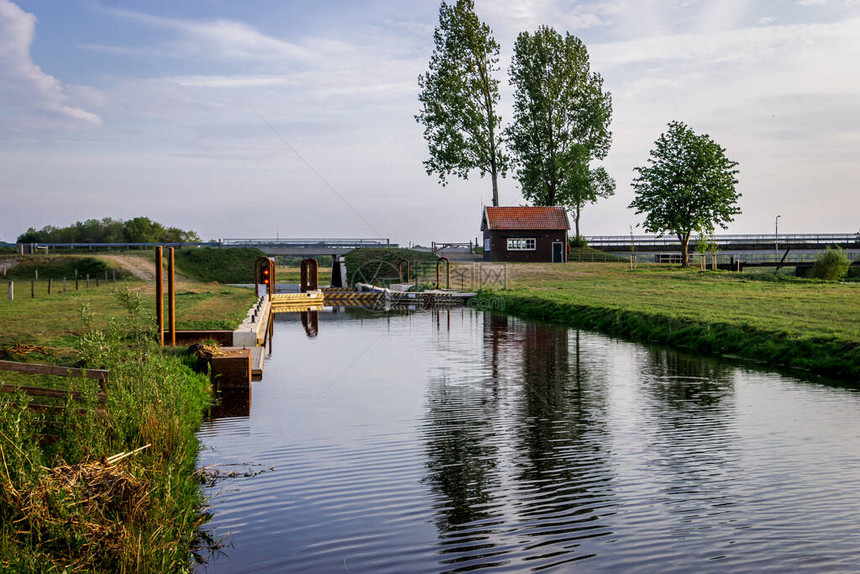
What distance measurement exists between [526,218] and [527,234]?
55.4 inches

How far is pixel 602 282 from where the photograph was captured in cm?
4531

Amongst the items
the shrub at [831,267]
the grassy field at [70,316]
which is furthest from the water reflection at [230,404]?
the shrub at [831,267]

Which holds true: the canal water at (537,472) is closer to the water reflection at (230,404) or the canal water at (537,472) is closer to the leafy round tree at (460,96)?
the water reflection at (230,404)

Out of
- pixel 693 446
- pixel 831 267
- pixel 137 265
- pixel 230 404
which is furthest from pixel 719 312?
pixel 137 265

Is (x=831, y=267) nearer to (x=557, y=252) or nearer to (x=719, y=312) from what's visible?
(x=719, y=312)

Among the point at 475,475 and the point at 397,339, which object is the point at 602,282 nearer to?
the point at 397,339

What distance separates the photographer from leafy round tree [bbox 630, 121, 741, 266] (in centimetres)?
5888

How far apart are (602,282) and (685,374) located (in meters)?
29.6

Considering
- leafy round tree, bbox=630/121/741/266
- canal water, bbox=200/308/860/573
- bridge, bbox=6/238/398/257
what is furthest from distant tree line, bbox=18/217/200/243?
canal water, bbox=200/308/860/573

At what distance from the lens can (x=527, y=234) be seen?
224 feet

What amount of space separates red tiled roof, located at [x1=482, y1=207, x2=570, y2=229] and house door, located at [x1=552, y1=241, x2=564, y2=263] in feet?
5.31

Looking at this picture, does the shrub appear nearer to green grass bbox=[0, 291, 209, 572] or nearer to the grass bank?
the grass bank

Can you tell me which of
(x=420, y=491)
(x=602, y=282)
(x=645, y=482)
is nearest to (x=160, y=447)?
(x=420, y=491)

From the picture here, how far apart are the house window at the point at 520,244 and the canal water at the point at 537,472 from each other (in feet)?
171
